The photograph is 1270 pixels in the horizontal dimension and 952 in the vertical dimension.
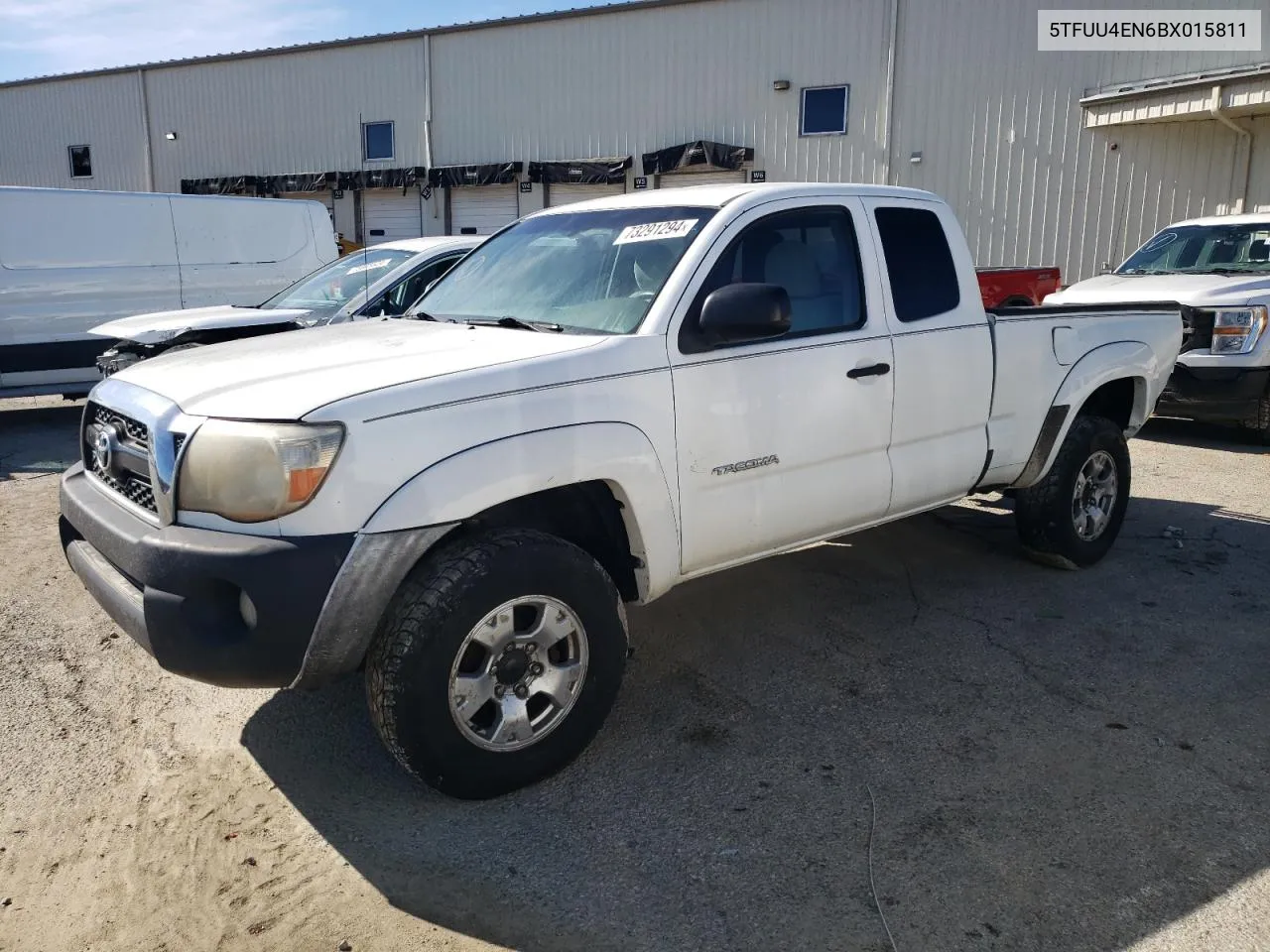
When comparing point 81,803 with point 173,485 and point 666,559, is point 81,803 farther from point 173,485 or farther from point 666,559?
point 666,559

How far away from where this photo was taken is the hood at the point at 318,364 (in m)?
2.94

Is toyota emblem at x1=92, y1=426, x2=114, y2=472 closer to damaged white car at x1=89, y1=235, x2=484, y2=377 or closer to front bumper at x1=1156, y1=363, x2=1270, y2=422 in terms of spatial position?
damaged white car at x1=89, y1=235, x2=484, y2=377

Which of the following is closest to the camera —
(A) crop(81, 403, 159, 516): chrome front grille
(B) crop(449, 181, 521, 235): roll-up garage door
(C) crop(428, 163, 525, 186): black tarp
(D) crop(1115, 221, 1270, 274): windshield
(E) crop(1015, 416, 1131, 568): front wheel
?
(A) crop(81, 403, 159, 516): chrome front grille

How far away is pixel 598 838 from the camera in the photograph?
3.04 metres

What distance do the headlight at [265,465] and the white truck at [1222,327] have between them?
7378mm

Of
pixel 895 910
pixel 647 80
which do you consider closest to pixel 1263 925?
pixel 895 910

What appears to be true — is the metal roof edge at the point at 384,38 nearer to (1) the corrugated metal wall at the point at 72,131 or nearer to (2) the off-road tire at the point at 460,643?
(1) the corrugated metal wall at the point at 72,131

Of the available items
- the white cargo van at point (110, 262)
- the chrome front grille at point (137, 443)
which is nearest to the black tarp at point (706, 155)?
the white cargo van at point (110, 262)

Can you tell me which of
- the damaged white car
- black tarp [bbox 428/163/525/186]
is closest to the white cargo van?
the damaged white car

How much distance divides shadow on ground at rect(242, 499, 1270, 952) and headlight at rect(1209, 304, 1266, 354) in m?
4.17

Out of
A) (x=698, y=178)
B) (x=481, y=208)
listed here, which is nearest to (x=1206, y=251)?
(x=698, y=178)

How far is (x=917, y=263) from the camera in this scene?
449cm

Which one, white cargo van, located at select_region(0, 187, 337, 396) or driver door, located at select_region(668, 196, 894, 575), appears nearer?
driver door, located at select_region(668, 196, 894, 575)

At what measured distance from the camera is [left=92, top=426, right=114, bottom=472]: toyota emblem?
3.41m
